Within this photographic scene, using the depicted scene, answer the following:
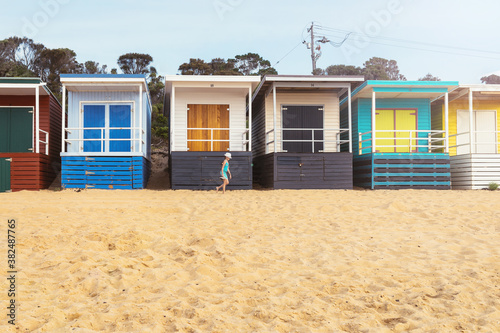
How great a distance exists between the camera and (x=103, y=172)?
14.3 metres

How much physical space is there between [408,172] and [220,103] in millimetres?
7098

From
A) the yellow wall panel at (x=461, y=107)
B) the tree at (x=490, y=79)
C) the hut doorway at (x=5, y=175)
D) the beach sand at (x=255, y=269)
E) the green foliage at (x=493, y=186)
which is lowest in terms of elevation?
the beach sand at (x=255, y=269)

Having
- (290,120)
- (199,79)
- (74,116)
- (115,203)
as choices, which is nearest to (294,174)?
(290,120)

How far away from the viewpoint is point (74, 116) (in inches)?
616

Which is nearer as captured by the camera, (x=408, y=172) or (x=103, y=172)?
(x=103, y=172)

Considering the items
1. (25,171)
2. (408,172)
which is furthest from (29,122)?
(408,172)

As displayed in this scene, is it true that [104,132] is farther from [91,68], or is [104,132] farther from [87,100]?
[91,68]

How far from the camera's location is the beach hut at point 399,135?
14.6 m

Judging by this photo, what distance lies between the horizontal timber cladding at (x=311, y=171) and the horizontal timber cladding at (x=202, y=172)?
40.6 inches

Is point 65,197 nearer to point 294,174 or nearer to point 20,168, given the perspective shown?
point 20,168

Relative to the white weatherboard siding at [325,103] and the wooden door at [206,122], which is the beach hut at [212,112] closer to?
the wooden door at [206,122]

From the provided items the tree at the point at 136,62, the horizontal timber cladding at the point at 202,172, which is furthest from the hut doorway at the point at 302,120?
the tree at the point at 136,62

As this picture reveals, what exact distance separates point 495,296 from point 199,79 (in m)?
12.0

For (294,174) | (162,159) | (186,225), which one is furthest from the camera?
(162,159)
